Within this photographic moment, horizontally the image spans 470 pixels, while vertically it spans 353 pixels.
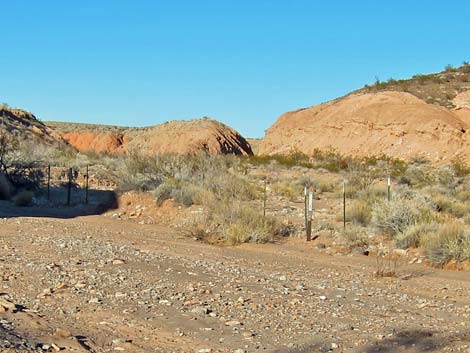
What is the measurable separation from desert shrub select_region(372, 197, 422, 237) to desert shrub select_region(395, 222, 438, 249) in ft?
2.24

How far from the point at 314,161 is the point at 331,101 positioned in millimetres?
12803

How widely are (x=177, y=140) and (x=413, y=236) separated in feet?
174

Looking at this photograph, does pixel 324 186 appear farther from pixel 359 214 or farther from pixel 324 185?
pixel 359 214

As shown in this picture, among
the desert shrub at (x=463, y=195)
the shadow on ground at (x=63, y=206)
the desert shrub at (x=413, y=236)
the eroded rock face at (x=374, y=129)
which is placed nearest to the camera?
the desert shrub at (x=413, y=236)

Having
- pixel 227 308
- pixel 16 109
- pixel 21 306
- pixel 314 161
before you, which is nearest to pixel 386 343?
pixel 227 308

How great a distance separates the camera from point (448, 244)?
1407 centimetres

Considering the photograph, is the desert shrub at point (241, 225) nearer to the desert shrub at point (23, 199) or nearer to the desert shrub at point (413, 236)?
the desert shrub at point (413, 236)

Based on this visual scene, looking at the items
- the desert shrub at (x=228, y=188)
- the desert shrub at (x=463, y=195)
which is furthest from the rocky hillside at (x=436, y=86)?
the desert shrub at (x=228, y=188)

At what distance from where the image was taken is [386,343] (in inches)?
288

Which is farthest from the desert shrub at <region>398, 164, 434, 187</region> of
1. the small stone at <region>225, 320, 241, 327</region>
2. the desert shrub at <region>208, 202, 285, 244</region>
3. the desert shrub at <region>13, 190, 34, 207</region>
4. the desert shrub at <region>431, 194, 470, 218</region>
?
the small stone at <region>225, 320, 241, 327</region>

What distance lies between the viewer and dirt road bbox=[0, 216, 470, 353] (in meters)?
7.21

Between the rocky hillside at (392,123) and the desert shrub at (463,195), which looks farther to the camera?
the rocky hillside at (392,123)

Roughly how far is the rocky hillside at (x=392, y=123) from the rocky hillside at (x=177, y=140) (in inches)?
361

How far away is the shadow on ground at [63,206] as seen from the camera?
67.7 feet
